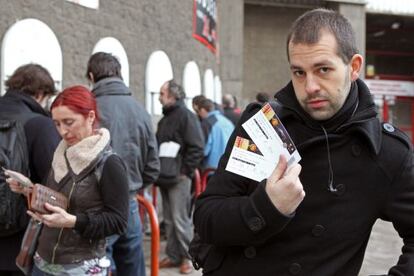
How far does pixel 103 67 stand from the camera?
3939mm

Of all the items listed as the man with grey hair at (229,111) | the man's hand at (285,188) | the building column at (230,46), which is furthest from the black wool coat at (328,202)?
the building column at (230,46)

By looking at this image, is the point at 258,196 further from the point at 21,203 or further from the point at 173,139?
the point at 173,139

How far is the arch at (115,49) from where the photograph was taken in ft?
21.5

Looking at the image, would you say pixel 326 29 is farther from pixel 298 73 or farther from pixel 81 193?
pixel 81 193

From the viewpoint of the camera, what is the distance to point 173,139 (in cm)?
574

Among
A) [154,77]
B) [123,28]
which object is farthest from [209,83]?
[123,28]

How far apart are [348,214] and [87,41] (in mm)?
5185

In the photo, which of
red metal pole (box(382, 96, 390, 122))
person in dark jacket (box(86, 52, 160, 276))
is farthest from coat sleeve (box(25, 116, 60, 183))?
red metal pole (box(382, 96, 390, 122))

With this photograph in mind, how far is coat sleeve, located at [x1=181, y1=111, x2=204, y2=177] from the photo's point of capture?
570 centimetres

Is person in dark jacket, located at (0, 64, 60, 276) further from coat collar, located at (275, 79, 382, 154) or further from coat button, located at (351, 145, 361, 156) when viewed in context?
coat button, located at (351, 145, 361, 156)

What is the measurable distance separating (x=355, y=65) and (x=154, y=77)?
6606 mm

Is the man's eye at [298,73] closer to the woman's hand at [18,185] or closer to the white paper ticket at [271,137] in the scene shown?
the white paper ticket at [271,137]

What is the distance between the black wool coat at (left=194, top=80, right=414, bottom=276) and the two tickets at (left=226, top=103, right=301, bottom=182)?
0.13 ft

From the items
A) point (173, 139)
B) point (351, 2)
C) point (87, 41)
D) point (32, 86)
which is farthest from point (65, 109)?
point (351, 2)
